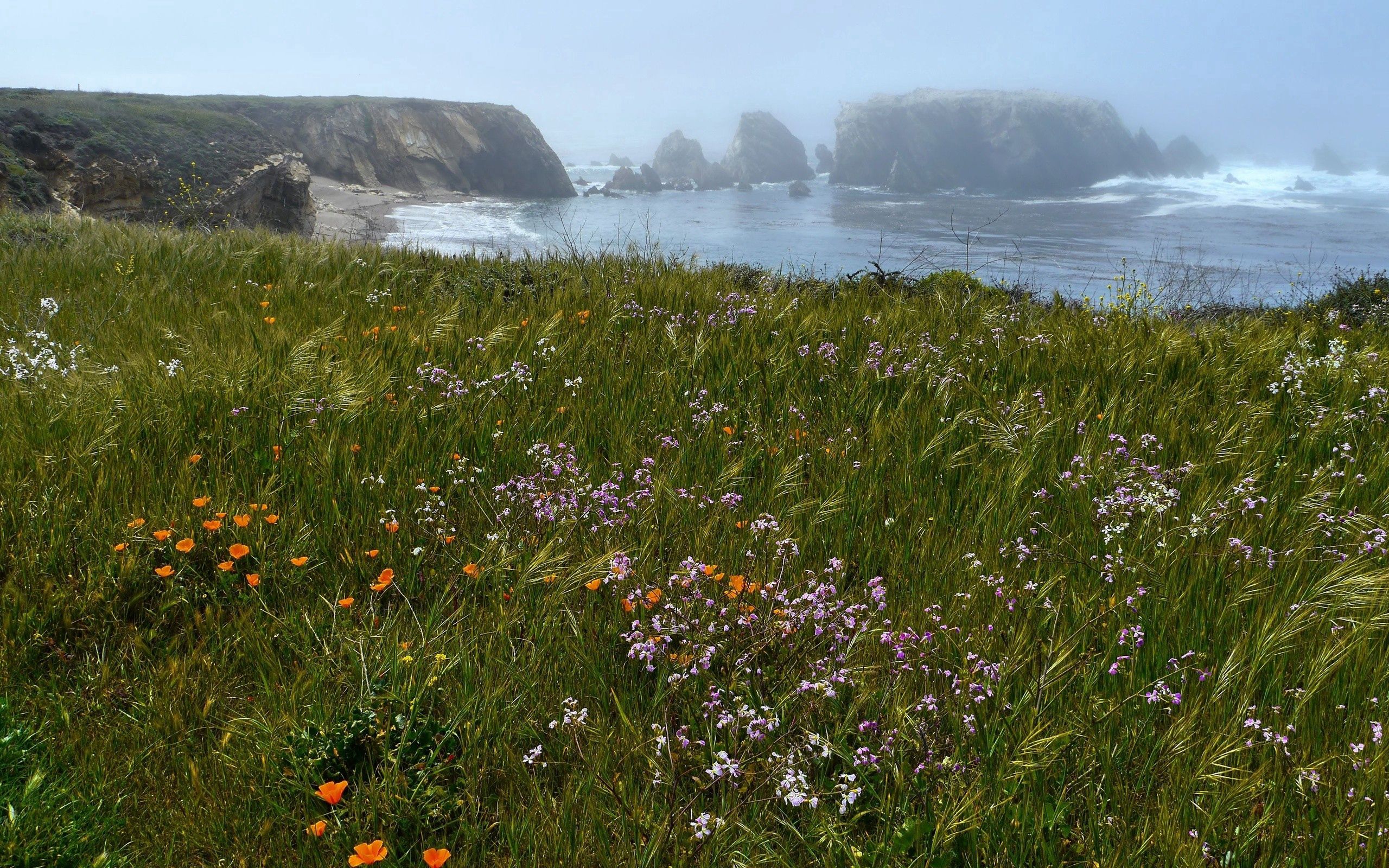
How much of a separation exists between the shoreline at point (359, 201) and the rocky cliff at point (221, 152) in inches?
122

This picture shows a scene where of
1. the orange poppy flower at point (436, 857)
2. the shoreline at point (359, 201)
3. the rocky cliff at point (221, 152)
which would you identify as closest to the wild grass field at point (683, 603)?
the orange poppy flower at point (436, 857)

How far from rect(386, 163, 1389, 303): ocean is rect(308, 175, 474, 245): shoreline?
252cm

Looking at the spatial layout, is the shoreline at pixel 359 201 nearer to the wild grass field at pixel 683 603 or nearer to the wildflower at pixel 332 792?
the wild grass field at pixel 683 603

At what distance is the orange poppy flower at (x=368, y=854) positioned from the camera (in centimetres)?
152

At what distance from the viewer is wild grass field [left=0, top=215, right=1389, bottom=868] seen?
5.83ft

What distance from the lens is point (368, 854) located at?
1540mm

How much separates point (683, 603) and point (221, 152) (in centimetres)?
6818

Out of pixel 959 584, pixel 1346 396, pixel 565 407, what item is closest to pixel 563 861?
pixel 959 584

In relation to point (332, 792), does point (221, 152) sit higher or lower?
higher

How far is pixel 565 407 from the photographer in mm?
3850

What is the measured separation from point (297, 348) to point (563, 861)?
327 centimetres

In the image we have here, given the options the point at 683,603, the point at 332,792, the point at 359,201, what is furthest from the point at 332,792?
the point at 359,201

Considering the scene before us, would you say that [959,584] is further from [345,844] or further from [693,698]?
[345,844]

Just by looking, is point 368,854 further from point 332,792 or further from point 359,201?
point 359,201
